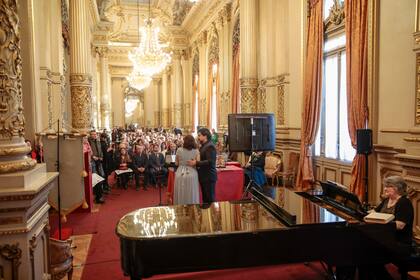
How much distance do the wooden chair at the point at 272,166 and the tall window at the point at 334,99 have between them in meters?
1.09

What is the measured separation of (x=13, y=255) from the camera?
Answer: 2363mm

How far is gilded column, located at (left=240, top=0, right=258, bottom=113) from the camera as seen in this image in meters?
10.1

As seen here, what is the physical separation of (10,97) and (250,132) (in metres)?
4.20

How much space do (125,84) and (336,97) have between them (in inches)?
993

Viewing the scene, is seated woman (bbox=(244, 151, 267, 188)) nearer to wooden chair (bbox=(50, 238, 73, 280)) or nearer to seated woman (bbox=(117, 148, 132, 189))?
seated woman (bbox=(117, 148, 132, 189))

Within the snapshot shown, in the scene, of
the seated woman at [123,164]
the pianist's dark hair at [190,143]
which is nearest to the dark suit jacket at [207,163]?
the pianist's dark hair at [190,143]

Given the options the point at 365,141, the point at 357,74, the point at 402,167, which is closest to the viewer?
the point at 402,167

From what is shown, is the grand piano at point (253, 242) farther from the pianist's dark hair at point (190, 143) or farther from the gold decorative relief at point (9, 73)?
the pianist's dark hair at point (190, 143)

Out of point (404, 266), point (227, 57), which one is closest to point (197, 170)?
point (404, 266)

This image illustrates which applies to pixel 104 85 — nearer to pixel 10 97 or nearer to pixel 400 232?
pixel 10 97

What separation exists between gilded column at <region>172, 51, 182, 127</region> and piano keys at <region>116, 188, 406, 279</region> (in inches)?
741

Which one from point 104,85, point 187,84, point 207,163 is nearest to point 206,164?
point 207,163

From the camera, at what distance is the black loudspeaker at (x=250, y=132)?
19.8 ft

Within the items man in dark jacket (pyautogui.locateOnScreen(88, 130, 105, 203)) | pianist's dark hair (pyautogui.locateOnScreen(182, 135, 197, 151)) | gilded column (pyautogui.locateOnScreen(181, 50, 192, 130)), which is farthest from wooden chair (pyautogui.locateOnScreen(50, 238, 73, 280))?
gilded column (pyautogui.locateOnScreen(181, 50, 192, 130))
